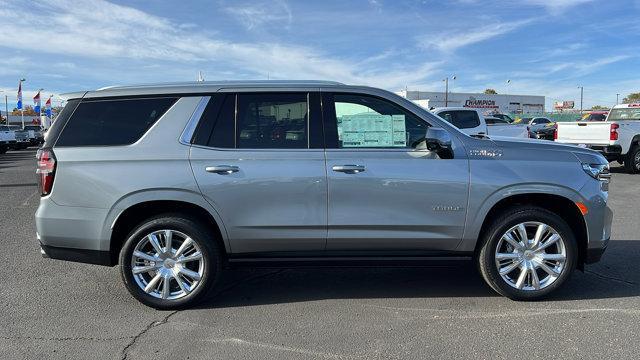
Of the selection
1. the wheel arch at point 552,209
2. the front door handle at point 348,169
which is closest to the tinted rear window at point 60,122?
the front door handle at point 348,169

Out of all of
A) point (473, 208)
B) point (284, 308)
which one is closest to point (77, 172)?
point (284, 308)

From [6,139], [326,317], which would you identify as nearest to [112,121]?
[326,317]

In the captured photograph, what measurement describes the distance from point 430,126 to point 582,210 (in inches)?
59.0

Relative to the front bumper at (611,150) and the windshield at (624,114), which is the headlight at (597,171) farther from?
the windshield at (624,114)

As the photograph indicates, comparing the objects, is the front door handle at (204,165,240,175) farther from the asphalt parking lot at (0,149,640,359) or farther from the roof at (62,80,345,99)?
the asphalt parking lot at (0,149,640,359)

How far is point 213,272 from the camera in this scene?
439 centimetres

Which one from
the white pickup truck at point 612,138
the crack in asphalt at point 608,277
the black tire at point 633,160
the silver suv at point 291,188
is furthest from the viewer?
the black tire at point 633,160

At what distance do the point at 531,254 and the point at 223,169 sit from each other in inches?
109

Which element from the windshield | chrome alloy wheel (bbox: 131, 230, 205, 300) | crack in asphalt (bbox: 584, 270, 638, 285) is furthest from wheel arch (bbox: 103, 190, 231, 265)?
the windshield

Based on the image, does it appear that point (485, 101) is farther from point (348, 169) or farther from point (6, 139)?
point (348, 169)

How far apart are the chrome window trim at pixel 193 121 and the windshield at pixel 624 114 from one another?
1581 cm

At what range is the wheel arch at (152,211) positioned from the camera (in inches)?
168

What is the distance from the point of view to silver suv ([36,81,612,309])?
4.28 meters

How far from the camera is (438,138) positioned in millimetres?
4164
